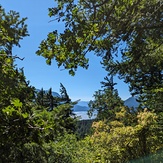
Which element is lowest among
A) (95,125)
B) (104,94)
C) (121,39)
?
(95,125)

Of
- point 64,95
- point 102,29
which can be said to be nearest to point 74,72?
point 102,29

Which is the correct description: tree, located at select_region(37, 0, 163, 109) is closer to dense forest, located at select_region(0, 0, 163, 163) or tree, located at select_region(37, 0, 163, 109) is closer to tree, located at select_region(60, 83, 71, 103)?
dense forest, located at select_region(0, 0, 163, 163)

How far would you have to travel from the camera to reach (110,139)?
11.1m

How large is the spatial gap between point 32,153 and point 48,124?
412 cm

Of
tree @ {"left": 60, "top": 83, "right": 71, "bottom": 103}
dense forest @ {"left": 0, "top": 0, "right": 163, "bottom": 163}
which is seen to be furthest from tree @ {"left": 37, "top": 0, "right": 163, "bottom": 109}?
tree @ {"left": 60, "top": 83, "right": 71, "bottom": 103}

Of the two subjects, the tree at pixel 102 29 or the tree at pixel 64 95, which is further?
the tree at pixel 64 95

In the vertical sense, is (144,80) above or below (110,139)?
above

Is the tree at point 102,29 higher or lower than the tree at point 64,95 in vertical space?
lower

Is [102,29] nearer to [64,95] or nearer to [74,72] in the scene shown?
[74,72]

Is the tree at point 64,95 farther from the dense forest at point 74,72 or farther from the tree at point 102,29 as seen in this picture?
the tree at point 102,29

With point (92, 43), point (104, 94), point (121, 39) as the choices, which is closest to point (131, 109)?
point (121, 39)

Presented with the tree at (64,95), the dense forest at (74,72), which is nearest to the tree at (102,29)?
the dense forest at (74,72)

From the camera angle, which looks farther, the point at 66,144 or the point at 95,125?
the point at 95,125

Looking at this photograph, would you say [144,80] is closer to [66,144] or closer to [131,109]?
[131,109]
